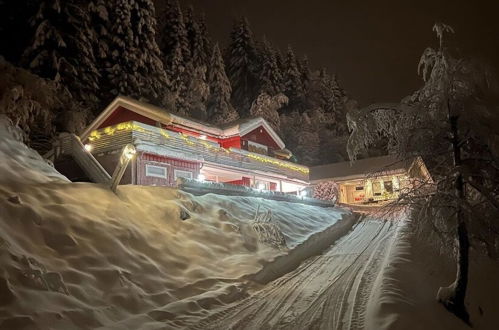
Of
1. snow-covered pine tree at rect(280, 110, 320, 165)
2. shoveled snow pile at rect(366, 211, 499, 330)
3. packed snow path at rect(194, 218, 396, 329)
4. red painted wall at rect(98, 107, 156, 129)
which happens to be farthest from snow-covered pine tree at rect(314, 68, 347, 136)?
packed snow path at rect(194, 218, 396, 329)

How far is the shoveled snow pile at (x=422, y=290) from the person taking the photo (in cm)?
771

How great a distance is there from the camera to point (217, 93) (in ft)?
147

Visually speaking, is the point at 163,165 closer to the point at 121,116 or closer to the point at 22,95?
the point at 121,116

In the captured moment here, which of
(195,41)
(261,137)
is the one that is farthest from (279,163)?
(195,41)

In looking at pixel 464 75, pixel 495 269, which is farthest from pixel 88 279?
pixel 495 269

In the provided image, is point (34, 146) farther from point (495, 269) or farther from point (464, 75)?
point (495, 269)

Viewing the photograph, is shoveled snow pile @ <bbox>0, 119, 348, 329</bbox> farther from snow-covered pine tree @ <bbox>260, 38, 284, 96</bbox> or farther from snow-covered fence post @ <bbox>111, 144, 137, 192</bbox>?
snow-covered pine tree @ <bbox>260, 38, 284, 96</bbox>

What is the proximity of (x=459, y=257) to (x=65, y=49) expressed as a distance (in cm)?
2758

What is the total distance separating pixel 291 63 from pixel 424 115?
158ft

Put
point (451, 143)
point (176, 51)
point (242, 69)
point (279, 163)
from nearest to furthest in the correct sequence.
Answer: point (451, 143), point (279, 163), point (176, 51), point (242, 69)

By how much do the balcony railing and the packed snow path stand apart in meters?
11.5

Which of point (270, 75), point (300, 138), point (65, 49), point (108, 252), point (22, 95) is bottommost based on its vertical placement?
point (108, 252)

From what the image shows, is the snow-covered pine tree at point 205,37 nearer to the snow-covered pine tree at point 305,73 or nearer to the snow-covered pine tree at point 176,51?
the snow-covered pine tree at point 176,51

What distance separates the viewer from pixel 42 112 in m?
16.4
